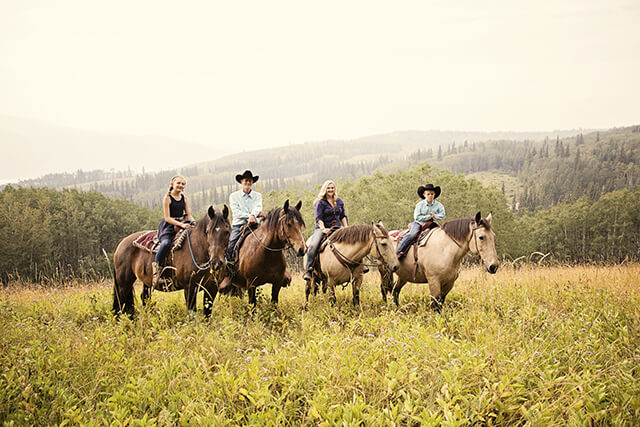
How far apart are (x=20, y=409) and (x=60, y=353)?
1.35 m

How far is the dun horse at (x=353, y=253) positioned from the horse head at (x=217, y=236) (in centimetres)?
256

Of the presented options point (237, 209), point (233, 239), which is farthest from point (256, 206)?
point (233, 239)

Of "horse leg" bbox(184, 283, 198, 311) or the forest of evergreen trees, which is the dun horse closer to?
"horse leg" bbox(184, 283, 198, 311)

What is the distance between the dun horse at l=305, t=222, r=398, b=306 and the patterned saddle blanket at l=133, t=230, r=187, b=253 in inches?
123

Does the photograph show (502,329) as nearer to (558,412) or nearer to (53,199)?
(558,412)

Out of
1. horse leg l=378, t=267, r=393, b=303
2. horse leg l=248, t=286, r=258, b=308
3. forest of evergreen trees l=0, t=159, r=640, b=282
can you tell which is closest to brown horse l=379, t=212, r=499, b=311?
horse leg l=378, t=267, r=393, b=303

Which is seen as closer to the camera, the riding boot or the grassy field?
the grassy field

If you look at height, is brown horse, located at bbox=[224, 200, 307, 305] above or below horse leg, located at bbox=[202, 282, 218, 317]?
above

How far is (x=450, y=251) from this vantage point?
7453 mm

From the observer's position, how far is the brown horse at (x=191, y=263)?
21.1ft

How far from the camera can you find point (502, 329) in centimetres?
539

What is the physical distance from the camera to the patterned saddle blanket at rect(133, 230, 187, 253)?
6969 mm

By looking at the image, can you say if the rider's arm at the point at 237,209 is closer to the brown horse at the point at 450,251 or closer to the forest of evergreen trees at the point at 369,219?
the brown horse at the point at 450,251

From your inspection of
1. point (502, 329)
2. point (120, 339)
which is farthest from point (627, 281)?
point (120, 339)
